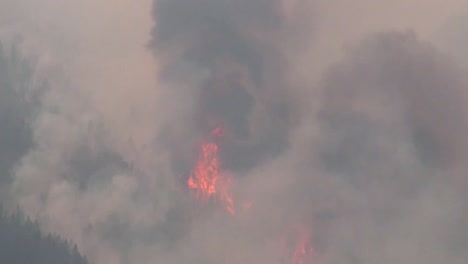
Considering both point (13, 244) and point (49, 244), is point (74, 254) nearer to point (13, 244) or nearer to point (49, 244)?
point (49, 244)

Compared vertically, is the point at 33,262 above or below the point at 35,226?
below

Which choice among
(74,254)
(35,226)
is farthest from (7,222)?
(74,254)

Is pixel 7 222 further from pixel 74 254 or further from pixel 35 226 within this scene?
pixel 74 254

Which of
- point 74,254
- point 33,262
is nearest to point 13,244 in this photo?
point 33,262

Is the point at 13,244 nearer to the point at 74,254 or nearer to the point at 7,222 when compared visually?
the point at 7,222
